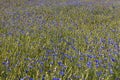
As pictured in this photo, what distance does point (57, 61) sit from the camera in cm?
313

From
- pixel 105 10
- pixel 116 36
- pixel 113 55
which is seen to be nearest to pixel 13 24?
pixel 116 36

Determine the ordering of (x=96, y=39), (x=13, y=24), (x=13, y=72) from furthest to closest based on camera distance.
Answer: (x=13, y=24)
(x=96, y=39)
(x=13, y=72)

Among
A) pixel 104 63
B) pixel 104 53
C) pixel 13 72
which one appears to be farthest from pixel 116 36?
pixel 13 72

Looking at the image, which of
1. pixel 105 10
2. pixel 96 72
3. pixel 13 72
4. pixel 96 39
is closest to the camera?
pixel 13 72

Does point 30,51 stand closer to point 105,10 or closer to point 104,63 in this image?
point 104,63

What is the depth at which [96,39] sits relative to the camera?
15.0ft

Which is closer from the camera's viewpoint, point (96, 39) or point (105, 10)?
point (96, 39)

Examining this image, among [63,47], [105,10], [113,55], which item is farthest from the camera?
[105,10]

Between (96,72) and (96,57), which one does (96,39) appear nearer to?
(96,57)

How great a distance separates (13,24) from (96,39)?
2.00 meters

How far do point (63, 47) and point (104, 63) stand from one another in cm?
97

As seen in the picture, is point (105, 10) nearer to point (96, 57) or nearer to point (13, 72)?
point (96, 57)

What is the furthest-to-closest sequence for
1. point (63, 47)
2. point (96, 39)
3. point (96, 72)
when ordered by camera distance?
point (96, 39), point (63, 47), point (96, 72)

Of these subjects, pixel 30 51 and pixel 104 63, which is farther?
pixel 30 51
